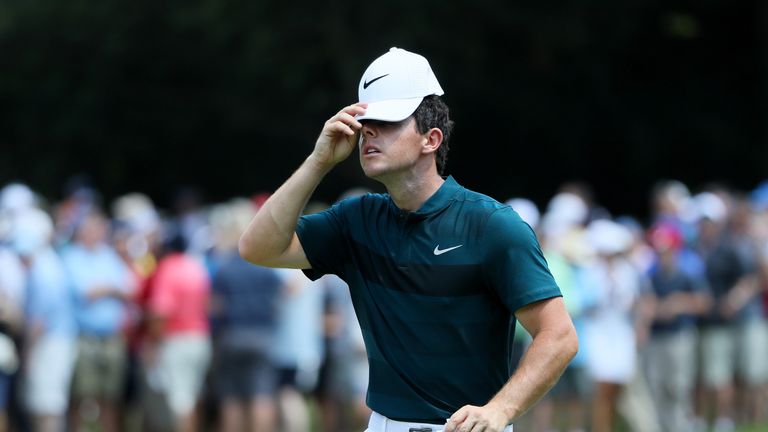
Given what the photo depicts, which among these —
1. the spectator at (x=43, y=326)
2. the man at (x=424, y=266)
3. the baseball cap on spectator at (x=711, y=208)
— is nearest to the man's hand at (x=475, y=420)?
the man at (x=424, y=266)

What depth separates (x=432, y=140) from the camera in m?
5.25

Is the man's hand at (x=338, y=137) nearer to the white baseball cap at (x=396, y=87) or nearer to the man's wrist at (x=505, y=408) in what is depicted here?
the white baseball cap at (x=396, y=87)

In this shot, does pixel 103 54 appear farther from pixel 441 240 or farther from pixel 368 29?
pixel 441 240

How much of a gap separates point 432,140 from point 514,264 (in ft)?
2.05

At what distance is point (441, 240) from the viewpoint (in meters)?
5.11

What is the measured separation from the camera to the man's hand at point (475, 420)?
4.70 m

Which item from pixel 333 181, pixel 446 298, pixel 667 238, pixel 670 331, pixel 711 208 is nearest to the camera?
pixel 446 298

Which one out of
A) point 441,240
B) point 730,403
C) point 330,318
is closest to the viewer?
point 441,240

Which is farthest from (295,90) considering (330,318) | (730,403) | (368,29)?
(330,318)

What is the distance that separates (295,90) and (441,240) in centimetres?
2301

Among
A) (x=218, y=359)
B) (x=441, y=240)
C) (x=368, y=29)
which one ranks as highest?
(x=368, y=29)

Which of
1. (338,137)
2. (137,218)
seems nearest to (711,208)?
(137,218)

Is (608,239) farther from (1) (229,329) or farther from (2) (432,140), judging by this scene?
(2) (432,140)

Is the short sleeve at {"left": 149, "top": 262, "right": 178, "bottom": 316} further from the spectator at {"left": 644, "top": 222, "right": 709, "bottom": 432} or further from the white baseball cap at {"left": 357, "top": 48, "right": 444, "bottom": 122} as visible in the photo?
the white baseball cap at {"left": 357, "top": 48, "right": 444, "bottom": 122}
